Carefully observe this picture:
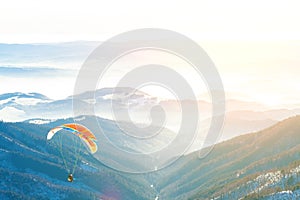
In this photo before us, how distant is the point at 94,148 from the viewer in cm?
16475

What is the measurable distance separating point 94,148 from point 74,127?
11272mm

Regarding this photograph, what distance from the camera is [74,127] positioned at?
561 ft
